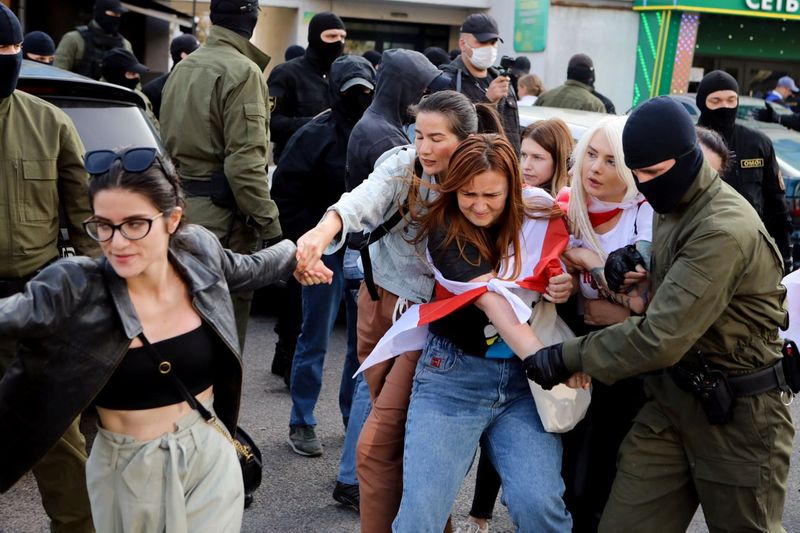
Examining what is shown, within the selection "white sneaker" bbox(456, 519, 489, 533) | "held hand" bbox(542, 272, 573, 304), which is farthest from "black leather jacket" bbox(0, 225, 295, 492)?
"white sneaker" bbox(456, 519, 489, 533)

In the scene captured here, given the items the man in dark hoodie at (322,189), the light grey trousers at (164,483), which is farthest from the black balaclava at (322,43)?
the light grey trousers at (164,483)

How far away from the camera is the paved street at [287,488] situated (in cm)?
452

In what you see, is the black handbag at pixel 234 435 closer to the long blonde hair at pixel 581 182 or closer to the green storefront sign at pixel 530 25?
the long blonde hair at pixel 581 182

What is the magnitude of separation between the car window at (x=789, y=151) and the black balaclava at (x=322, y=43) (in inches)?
180

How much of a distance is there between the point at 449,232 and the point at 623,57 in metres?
16.1

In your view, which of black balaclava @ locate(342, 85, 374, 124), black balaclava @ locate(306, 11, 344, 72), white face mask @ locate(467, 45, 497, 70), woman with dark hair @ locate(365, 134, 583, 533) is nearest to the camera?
woman with dark hair @ locate(365, 134, 583, 533)

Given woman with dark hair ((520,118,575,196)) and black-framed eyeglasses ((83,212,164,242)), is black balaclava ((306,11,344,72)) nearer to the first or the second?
woman with dark hair ((520,118,575,196))

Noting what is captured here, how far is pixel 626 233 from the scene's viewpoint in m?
3.58

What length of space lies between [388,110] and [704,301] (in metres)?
1.95

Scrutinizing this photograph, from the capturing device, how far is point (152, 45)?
61.5 feet

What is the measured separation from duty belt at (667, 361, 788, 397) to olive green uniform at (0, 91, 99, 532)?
7.23 ft

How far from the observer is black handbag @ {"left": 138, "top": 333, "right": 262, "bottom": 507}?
2.87 m

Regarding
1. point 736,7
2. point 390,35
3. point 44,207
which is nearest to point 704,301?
point 44,207

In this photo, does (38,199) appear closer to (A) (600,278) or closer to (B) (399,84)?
(B) (399,84)
